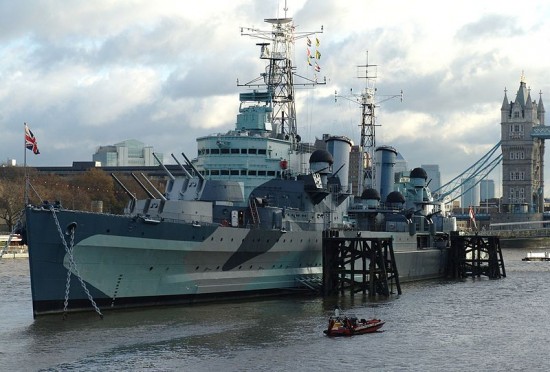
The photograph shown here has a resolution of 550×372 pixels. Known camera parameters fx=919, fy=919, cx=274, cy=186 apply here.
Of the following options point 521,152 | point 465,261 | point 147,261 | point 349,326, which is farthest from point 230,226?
point 521,152

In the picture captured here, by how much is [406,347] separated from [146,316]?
10746mm

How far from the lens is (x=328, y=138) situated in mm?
56031

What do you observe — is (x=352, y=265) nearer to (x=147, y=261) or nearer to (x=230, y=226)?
(x=230, y=226)

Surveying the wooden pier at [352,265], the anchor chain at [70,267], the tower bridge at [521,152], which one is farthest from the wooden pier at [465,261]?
the tower bridge at [521,152]

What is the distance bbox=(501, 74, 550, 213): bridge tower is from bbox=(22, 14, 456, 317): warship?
130 metres

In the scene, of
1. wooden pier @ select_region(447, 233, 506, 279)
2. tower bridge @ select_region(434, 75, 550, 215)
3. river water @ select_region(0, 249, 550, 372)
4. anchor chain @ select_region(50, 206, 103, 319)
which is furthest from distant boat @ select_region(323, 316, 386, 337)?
tower bridge @ select_region(434, 75, 550, 215)

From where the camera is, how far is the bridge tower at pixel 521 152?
18525cm

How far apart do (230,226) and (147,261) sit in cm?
537

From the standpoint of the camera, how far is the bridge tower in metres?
185

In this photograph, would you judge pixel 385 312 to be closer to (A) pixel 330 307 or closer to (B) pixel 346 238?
(A) pixel 330 307

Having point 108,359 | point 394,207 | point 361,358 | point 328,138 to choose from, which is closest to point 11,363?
point 108,359

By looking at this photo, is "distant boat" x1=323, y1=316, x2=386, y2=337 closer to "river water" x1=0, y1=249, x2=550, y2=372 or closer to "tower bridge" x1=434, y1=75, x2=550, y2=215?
"river water" x1=0, y1=249, x2=550, y2=372

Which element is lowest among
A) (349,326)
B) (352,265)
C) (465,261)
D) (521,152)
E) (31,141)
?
(349,326)

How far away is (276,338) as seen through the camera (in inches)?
1308
